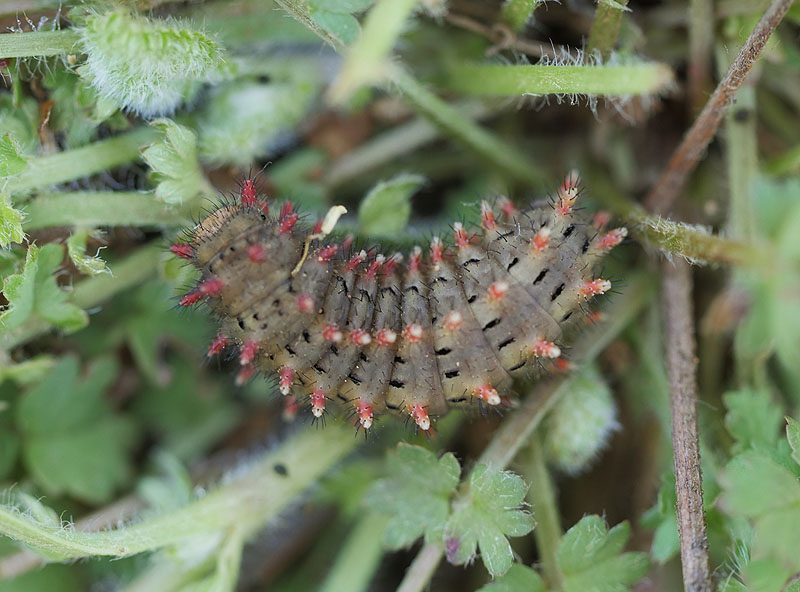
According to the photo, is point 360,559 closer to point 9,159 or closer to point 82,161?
point 82,161

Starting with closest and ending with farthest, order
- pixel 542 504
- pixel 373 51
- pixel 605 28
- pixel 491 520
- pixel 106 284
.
A: pixel 373 51, pixel 491 520, pixel 605 28, pixel 542 504, pixel 106 284

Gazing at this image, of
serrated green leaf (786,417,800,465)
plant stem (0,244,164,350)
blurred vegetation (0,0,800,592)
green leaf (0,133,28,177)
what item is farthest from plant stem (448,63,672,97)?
green leaf (0,133,28,177)

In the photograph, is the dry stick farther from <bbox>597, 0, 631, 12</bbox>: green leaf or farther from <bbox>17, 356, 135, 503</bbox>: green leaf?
<bbox>17, 356, 135, 503</bbox>: green leaf

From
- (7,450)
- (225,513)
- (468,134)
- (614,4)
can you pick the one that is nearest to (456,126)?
(468,134)

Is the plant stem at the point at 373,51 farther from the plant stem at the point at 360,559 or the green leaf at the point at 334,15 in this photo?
the plant stem at the point at 360,559

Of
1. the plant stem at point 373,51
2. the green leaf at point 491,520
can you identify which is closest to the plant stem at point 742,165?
the green leaf at point 491,520

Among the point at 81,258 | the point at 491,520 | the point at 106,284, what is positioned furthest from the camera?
the point at 106,284
